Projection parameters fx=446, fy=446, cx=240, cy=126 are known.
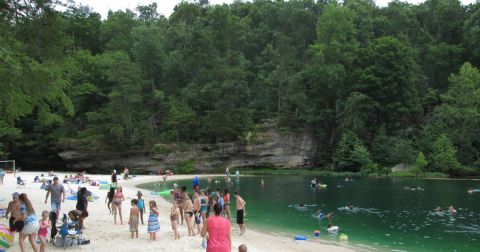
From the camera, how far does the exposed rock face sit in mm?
63375

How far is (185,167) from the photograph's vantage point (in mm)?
61750

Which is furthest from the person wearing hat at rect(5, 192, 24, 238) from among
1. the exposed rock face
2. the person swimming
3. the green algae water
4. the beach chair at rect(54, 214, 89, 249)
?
the exposed rock face

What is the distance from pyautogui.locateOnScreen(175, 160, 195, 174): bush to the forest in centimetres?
370

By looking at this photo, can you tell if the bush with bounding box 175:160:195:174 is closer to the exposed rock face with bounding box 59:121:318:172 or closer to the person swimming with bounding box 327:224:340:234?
the exposed rock face with bounding box 59:121:318:172

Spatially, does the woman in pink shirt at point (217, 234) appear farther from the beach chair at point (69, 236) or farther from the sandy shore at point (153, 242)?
the beach chair at point (69, 236)

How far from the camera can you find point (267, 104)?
68.3 meters

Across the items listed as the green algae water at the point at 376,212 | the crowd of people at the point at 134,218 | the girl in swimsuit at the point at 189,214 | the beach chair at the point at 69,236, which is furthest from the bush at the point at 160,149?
the beach chair at the point at 69,236

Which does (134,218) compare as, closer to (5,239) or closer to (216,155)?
(5,239)

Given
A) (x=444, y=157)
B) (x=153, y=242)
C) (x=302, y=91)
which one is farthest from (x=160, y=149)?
(x=153, y=242)

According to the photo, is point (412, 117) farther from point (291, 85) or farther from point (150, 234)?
point (150, 234)

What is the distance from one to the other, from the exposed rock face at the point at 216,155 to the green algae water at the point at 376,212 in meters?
14.3

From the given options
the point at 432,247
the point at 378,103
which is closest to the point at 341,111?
the point at 378,103

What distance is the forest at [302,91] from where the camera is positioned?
61.1 metres

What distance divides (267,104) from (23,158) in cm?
3795
